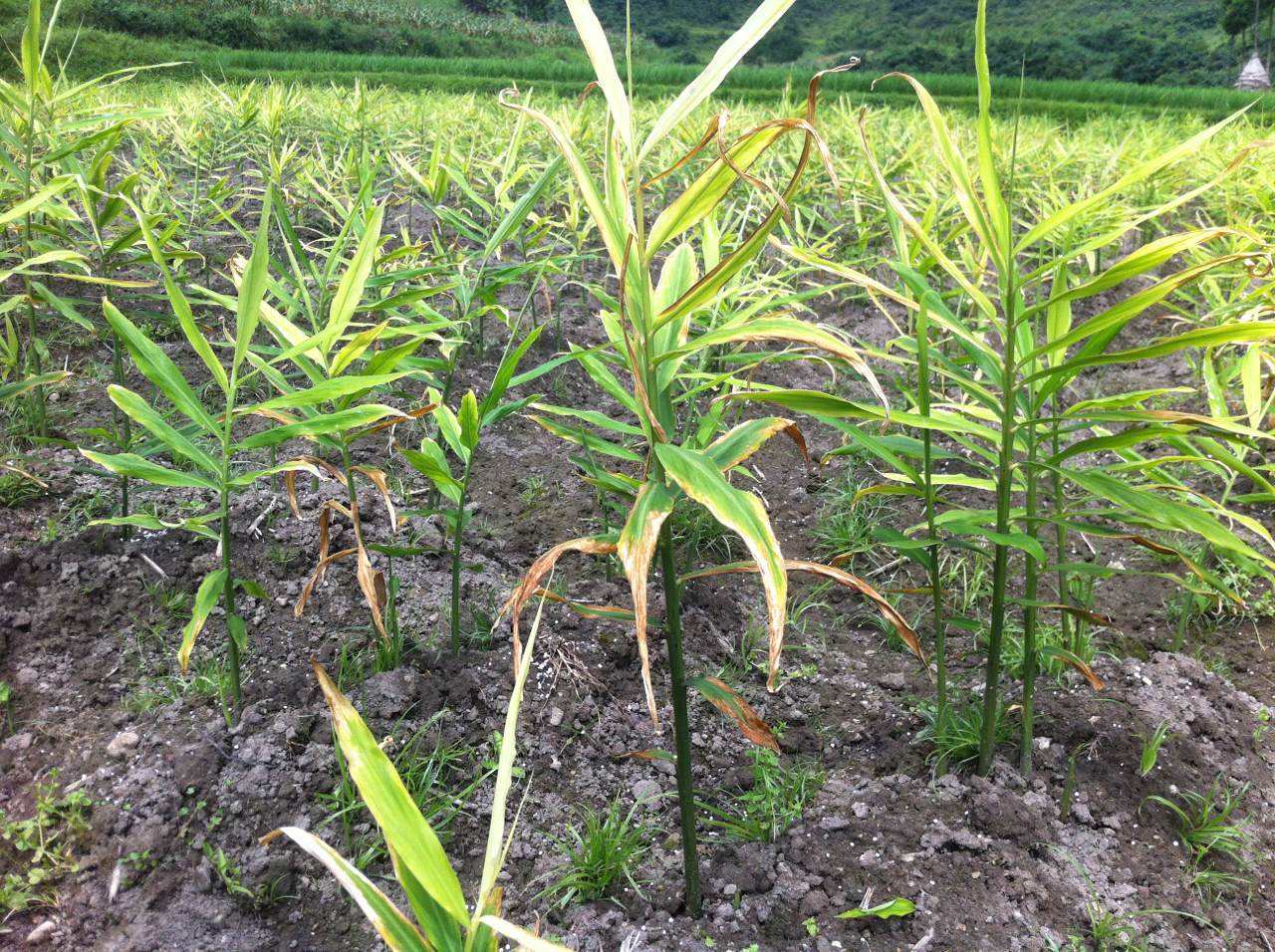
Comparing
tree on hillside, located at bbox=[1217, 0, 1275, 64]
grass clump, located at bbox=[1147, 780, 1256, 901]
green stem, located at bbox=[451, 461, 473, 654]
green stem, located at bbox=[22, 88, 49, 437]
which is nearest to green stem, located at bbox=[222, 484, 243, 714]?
green stem, located at bbox=[451, 461, 473, 654]

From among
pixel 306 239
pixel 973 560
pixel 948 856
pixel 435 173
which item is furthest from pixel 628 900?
pixel 306 239

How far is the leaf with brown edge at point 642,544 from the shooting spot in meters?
0.73

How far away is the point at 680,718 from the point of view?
1.02 metres

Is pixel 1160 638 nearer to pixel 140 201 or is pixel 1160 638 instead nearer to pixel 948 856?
pixel 948 856

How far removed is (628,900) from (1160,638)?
48.7 inches

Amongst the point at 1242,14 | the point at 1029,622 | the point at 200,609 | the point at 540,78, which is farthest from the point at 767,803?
the point at 1242,14

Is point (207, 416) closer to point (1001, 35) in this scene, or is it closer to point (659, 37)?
point (1001, 35)

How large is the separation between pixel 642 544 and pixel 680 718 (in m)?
0.33

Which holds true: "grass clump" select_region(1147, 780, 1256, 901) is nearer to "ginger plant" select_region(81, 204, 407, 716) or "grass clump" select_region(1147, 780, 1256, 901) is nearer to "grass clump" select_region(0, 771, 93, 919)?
"ginger plant" select_region(81, 204, 407, 716)

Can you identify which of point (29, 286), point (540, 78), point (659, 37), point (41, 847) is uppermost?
point (659, 37)

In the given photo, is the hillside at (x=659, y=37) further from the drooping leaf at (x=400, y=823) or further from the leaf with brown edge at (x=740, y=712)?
the drooping leaf at (x=400, y=823)

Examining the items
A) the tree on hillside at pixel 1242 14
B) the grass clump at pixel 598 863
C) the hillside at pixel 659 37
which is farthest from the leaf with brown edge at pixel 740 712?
the tree on hillside at pixel 1242 14

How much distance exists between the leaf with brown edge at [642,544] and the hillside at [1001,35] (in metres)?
20.8

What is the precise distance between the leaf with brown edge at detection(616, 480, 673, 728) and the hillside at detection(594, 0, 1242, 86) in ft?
68.3
